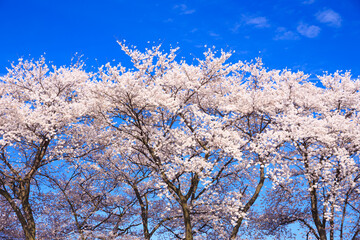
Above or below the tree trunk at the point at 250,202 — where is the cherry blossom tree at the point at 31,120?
above

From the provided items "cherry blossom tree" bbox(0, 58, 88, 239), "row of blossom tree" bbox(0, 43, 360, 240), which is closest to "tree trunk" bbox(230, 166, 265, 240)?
"row of blossom tree" bbox(0, 43, 360, 240)

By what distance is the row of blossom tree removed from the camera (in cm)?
1585

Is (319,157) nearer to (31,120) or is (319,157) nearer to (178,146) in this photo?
(178,146)

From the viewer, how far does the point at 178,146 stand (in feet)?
50.8

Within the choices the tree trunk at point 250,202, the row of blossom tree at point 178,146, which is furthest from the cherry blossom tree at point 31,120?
the tree trunk at point 250,202

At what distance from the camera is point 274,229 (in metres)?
21.6

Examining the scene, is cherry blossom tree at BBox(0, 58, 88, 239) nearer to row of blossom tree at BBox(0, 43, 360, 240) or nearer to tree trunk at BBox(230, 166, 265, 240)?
row of blossom tree at BBox(0, 43, 360, 240)

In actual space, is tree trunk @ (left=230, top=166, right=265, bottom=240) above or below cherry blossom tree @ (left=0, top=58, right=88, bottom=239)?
below

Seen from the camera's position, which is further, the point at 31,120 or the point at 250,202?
the point at 250,202

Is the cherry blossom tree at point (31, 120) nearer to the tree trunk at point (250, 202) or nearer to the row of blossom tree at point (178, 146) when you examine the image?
the row of blossom tree at point (178, 146)

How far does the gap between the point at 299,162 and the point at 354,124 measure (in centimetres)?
341

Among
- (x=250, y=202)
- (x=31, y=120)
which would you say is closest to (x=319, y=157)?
(x=250, y=202)

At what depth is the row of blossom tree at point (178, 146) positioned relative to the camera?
1585 centimetres

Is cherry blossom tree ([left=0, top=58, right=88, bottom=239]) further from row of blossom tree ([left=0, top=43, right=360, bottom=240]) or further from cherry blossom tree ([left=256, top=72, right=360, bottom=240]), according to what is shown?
cherry blossom tree ([left=256, top=72, right=360, bottom=240])
